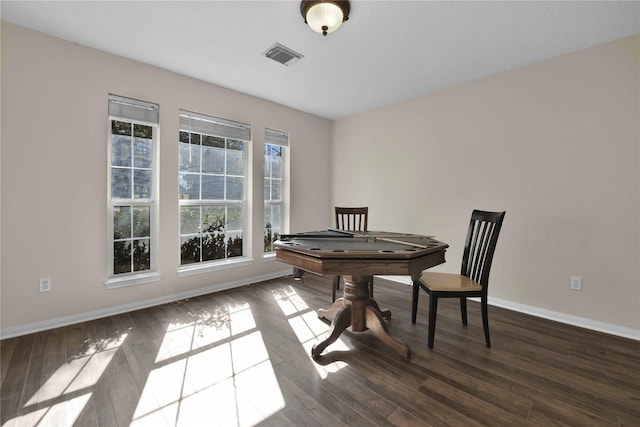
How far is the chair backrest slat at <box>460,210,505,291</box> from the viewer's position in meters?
2.13

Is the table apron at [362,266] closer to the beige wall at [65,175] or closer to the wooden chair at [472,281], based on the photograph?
the wooden chair at [472,281]

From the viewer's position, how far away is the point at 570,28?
225 cm

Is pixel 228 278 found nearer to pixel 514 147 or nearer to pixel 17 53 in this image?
pixel 17 53

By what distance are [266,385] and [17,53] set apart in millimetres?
3240

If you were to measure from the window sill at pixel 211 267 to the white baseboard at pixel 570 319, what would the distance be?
10.0 ft

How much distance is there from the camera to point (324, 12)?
6.26ft

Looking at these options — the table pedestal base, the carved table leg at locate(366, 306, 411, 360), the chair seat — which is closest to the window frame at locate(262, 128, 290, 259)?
the table pedestal base

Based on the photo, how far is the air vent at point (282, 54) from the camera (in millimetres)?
2543

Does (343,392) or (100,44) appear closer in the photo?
(343,392)

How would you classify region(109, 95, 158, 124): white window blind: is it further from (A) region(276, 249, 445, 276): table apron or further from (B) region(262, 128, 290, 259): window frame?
(A) region(276, 249, 445, 276): table apron

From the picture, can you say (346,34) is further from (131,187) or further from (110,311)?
(110,311)

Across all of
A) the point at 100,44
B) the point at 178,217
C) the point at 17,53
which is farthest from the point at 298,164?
the point at 17,53

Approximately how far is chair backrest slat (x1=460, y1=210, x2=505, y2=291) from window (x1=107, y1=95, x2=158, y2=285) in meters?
3.24

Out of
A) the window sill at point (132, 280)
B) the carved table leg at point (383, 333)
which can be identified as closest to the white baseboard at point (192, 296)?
the window sill at point (132, 280)
